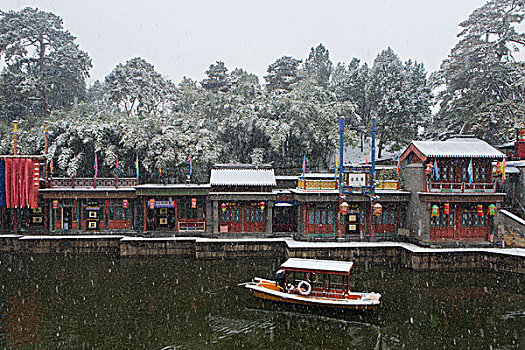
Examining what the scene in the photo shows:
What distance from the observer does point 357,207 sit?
23703mm

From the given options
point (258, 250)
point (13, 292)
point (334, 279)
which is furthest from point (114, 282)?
point (334, 279)

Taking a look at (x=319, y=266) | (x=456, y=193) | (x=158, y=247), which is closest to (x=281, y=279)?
(x=319, y=266)

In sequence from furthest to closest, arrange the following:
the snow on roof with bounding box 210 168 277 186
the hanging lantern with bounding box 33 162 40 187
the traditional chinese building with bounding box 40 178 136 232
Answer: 1. the traditional chinese building with bounding box 40 178 136 232
2. the hanging lantern with bounding box 33 162 40 187
3. the snow on roof with bounding box 210 168 277 186

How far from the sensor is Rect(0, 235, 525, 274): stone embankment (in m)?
20.1

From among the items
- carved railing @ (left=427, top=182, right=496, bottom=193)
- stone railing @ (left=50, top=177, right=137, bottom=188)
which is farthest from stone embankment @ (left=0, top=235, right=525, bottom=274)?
stone railing @ (left=50, top=177, right=137, bottom=188)

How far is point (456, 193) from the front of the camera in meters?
21.3

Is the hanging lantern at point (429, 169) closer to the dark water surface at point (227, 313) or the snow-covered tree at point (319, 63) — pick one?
the dark water surface at point (227, 313)

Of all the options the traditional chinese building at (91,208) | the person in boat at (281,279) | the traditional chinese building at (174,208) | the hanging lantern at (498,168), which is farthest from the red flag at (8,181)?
the hanging lantern at (498,168)

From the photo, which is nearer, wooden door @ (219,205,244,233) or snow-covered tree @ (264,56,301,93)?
wooden door @ (219,205,244,233)

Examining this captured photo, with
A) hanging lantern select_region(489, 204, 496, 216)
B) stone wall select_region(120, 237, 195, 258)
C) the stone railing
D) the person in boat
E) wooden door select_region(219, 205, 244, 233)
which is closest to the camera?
the person in boat

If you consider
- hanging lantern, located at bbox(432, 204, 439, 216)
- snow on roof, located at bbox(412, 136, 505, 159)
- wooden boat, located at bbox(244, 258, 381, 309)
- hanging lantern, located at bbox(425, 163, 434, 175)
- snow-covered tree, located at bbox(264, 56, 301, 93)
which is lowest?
wooden boat, located at bbox(244, 258, 381, 309)

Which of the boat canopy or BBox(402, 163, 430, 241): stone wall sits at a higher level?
BBox(402, 163, 430, 241): stone wall

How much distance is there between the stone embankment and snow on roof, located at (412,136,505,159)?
5.06 metres

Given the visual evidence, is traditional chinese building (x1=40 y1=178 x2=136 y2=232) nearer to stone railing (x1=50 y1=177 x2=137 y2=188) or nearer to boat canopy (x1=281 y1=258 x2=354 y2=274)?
stone railing (x1=50 y1=177 x2=137 y2=188)
